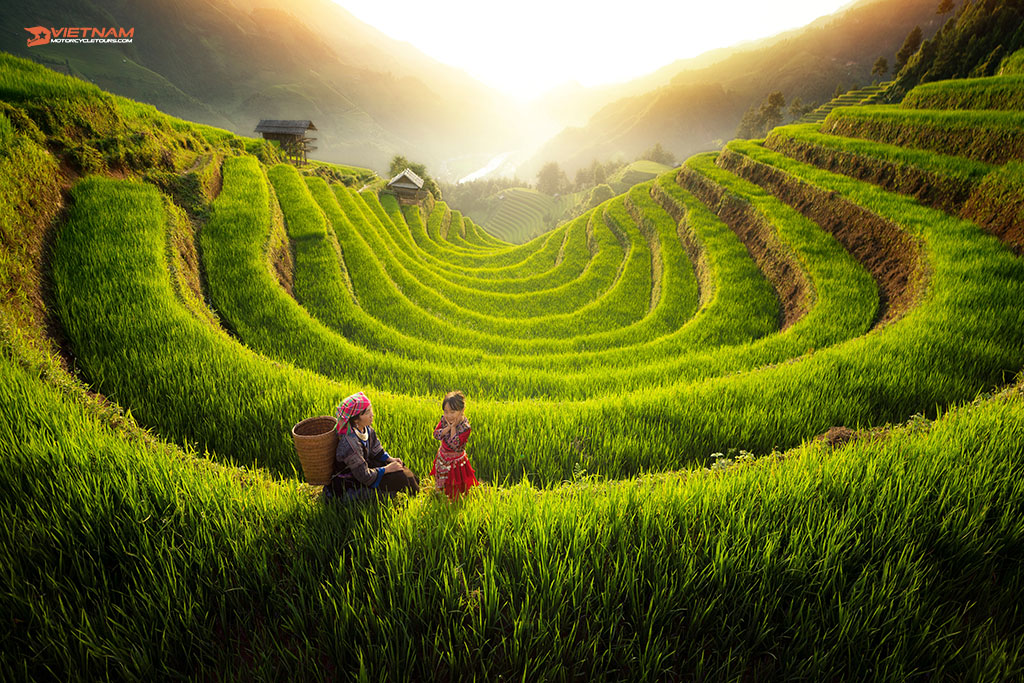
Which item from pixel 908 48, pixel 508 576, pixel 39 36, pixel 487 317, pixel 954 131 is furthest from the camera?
pixel 39 36

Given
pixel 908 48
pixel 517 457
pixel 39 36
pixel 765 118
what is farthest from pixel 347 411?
pixel 39 36

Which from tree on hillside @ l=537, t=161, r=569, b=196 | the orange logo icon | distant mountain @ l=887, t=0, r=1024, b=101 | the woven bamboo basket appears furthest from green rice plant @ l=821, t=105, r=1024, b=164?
the orange logo icon

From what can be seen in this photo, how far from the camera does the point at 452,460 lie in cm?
325

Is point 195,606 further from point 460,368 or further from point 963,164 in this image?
point 963,164

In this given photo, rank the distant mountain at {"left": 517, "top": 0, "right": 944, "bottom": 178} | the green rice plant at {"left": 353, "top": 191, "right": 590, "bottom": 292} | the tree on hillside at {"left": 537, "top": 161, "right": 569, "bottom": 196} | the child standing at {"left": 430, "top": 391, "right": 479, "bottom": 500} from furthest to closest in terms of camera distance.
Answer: the distant mountain at {"left": 517, "top": 0, "right": 944, "bottom": 178} < the tree on hillside at {"left": 537, "top": 161, "right": 569, "bottom": 196} < the green rice plant at {"left": 353, "top": 191, "right": 590, "bottom": 292} < the child standing at {"left": 430, "top": 391, "right": 479, "bottom": 500}

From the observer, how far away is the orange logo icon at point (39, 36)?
128m

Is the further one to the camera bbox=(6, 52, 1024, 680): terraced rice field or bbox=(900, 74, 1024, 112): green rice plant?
bbox=(900, 74, 1024, 112): green rice plant

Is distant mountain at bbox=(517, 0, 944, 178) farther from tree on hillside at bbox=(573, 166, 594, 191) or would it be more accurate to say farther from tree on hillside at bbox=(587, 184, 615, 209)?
tree on hillside at bbox=(587, 184, 615, 209)

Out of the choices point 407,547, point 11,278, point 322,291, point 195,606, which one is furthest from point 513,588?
point 322,291

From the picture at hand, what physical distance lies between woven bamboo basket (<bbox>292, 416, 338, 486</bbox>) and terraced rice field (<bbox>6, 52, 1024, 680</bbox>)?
0.78ft

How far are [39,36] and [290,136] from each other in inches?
7339

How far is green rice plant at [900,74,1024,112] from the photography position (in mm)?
12812

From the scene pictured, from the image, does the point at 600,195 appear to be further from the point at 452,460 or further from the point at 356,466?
the point at 356,466

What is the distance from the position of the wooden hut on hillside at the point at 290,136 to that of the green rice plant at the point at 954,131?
4363 centimetres
